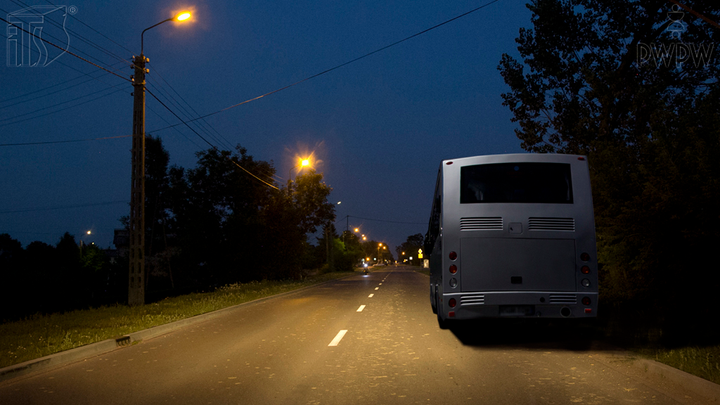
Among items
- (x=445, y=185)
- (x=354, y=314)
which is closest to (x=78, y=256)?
(x=354, y=314)

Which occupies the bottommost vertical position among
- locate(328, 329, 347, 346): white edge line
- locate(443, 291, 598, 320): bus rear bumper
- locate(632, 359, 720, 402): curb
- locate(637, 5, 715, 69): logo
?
locate(328, 329, 347, 346): white edge line

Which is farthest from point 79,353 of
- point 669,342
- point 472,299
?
point 669,342

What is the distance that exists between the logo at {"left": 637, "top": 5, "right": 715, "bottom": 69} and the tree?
0.04 meters

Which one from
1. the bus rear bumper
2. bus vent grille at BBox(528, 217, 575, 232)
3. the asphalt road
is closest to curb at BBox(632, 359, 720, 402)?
the asphalt road

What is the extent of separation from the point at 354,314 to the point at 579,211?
7800 mm

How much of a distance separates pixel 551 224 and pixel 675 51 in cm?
1737

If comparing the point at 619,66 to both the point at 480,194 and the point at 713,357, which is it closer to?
the point at 480,194

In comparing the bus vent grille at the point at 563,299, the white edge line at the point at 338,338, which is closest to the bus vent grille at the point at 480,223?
the bus vent grille at the point at 563,299

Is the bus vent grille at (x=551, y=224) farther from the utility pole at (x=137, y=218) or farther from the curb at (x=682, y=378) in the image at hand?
the utility pole at (x=137, y=218)

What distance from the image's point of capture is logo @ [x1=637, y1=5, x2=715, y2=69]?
21312 mm

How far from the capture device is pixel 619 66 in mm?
22812

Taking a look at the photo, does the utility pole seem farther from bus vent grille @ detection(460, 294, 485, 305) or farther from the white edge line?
bus vent grille @ detection(460, 294, 485, 305)

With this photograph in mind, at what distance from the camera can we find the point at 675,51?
21.7m

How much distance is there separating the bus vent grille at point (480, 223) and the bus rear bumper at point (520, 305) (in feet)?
3.66
